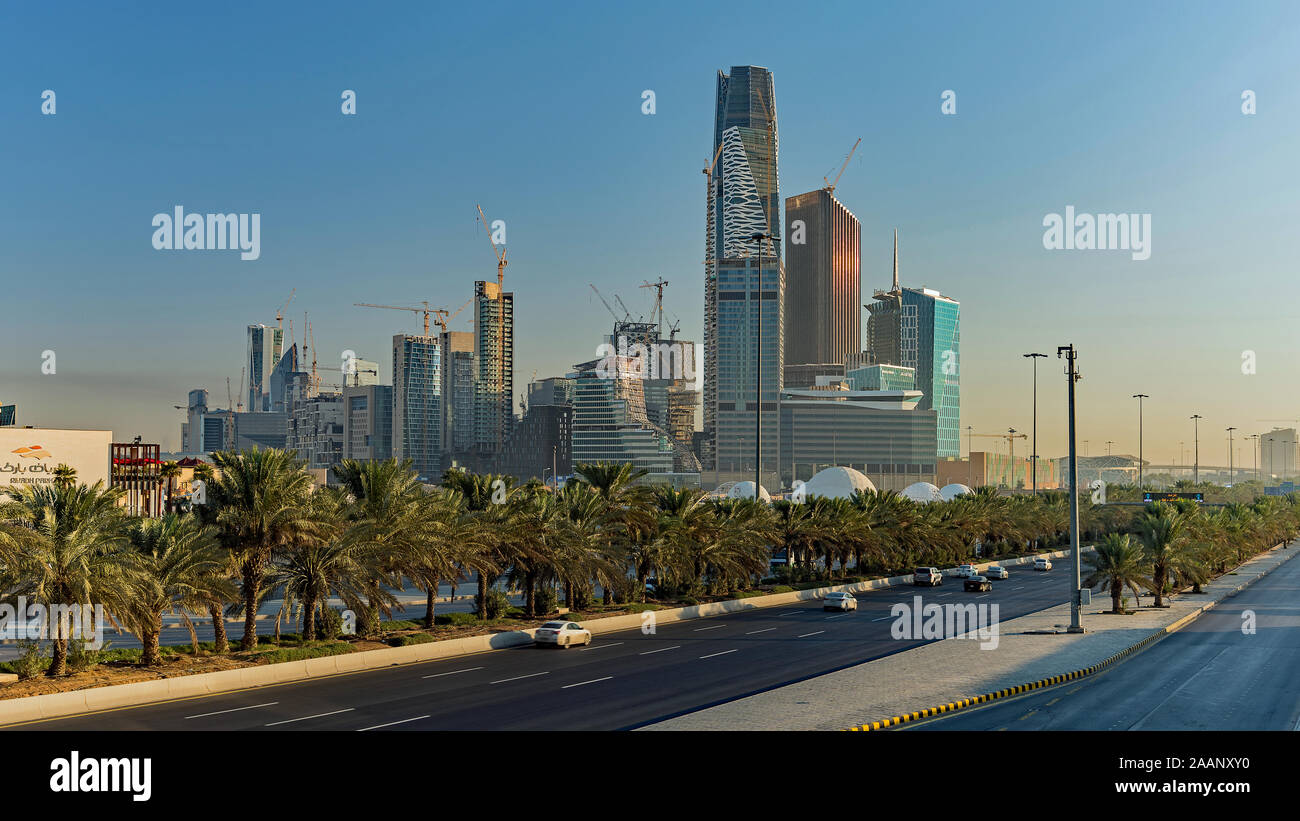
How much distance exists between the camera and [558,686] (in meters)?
29.5

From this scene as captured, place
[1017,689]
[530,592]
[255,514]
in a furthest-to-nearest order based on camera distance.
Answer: [530,592]
[255,514]
[1017,689]

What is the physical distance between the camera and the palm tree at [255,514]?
31.9m

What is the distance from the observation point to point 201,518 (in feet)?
106

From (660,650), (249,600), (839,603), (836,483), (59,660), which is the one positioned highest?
(249,600)

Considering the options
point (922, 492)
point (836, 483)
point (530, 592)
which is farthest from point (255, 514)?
point (922, 492)

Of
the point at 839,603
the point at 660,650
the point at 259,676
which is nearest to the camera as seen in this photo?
the point at 259,676

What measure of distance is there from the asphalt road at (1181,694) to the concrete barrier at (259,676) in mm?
17897

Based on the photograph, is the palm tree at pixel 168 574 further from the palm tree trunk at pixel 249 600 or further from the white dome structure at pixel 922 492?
the white dome structure at pixel 922 492

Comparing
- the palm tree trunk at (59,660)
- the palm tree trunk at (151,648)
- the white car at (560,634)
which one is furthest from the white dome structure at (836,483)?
the palm tree trunk at (59,660)

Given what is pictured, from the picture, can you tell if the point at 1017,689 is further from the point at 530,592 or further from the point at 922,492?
the point at 922,492

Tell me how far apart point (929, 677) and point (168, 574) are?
71.8ft

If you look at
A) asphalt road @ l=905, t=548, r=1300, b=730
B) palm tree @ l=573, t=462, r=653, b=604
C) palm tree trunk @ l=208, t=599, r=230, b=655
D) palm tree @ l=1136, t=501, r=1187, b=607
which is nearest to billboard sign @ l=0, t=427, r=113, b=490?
palm tree @ l=573, t=462, r=653, b=604

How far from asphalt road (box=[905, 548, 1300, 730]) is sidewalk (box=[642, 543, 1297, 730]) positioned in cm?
110
